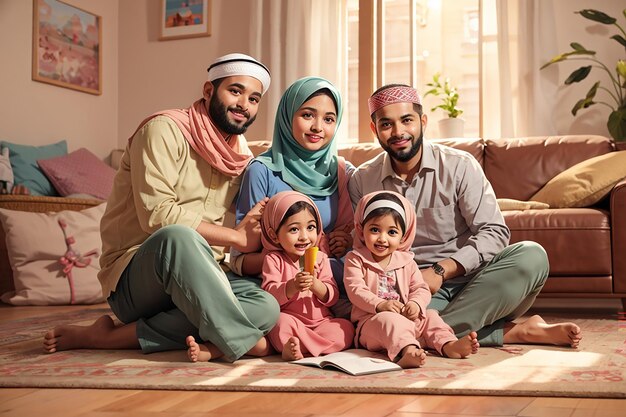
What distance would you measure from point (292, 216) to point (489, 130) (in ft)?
10.4

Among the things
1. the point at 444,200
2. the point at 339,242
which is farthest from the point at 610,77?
the point at 339,242

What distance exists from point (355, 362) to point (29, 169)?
11.4ft

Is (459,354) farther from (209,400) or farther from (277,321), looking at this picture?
(209,400)

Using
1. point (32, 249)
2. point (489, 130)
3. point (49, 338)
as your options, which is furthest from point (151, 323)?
point (489, 130)

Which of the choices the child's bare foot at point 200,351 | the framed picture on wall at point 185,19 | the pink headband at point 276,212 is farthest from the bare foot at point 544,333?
the framed picture on wall at point 185,19

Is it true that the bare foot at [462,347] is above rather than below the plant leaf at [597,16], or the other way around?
below

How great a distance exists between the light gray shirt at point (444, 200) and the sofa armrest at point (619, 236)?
3.51 feet

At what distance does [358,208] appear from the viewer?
2361mm

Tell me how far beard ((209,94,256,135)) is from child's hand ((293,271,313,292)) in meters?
0.59

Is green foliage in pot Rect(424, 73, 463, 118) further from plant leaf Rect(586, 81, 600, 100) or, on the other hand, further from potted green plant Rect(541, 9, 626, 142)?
plant leaf Rect(586, 81, 600, 100)

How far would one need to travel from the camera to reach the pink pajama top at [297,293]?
2.29m

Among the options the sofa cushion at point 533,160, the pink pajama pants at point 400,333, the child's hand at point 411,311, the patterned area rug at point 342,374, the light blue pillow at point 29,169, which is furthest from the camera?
the light blue pillow at point 29,169

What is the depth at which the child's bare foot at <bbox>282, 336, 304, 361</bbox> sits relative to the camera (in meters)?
2.14

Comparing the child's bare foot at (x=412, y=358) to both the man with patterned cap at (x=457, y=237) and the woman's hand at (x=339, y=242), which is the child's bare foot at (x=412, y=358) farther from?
the woman's hand at (x=339, y=242)
